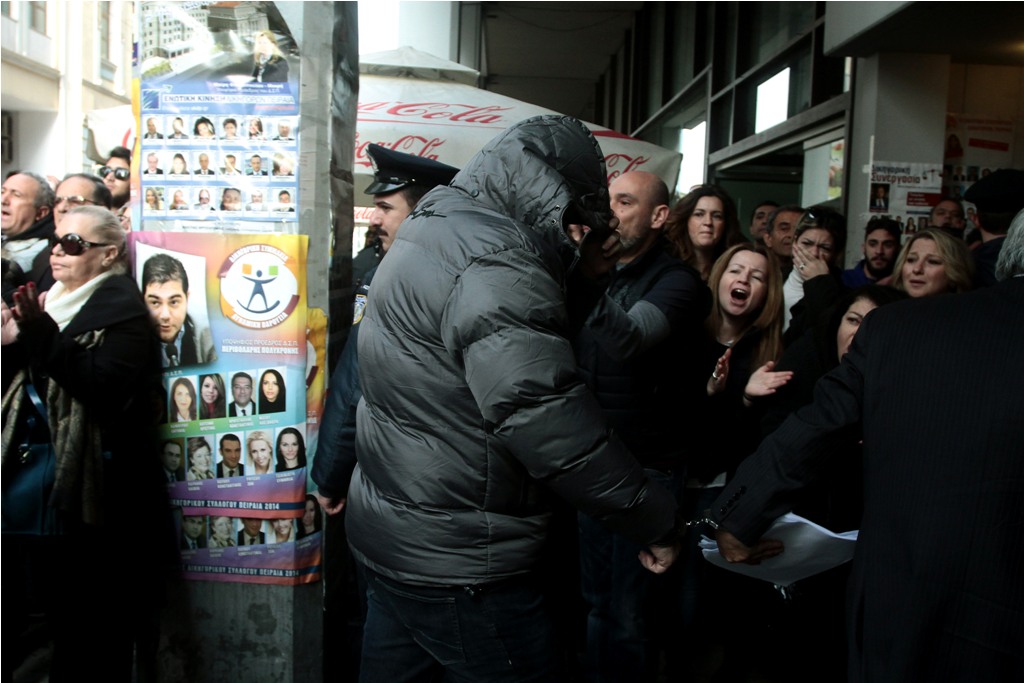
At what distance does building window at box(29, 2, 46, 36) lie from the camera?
19094mm

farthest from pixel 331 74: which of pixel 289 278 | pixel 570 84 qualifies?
pixel 570 84

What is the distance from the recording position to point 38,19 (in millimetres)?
19391

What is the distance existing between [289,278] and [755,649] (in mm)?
2757

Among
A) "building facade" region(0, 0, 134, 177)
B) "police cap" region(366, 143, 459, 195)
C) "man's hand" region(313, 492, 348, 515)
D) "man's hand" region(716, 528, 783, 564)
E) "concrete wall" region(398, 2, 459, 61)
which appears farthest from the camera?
"building facade" region(0, 0, 134, 177)

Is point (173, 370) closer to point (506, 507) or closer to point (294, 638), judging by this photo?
point (294, 638)

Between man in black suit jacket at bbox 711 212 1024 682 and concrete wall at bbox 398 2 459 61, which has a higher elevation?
concrete wall at bbox 398 2 459 61

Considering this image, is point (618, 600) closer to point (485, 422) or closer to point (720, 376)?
point (720, 376)

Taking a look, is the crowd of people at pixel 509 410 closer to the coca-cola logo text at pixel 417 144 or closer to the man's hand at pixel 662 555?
the man's hand at pixel 662 555

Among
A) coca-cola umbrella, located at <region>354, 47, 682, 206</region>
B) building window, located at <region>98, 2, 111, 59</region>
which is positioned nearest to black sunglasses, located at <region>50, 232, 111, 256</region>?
coca-cola umbrella, located at <region>354, 47, 682, 206</region>

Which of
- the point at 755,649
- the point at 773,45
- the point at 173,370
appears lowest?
the point at 755,649

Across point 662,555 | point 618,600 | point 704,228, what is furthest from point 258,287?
point 704,228

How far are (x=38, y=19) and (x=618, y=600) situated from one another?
68.1ft

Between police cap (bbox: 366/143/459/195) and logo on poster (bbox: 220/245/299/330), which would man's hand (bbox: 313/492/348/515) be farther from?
police cap (bbox: 366/143/459/195)

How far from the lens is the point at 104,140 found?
24.0ft
